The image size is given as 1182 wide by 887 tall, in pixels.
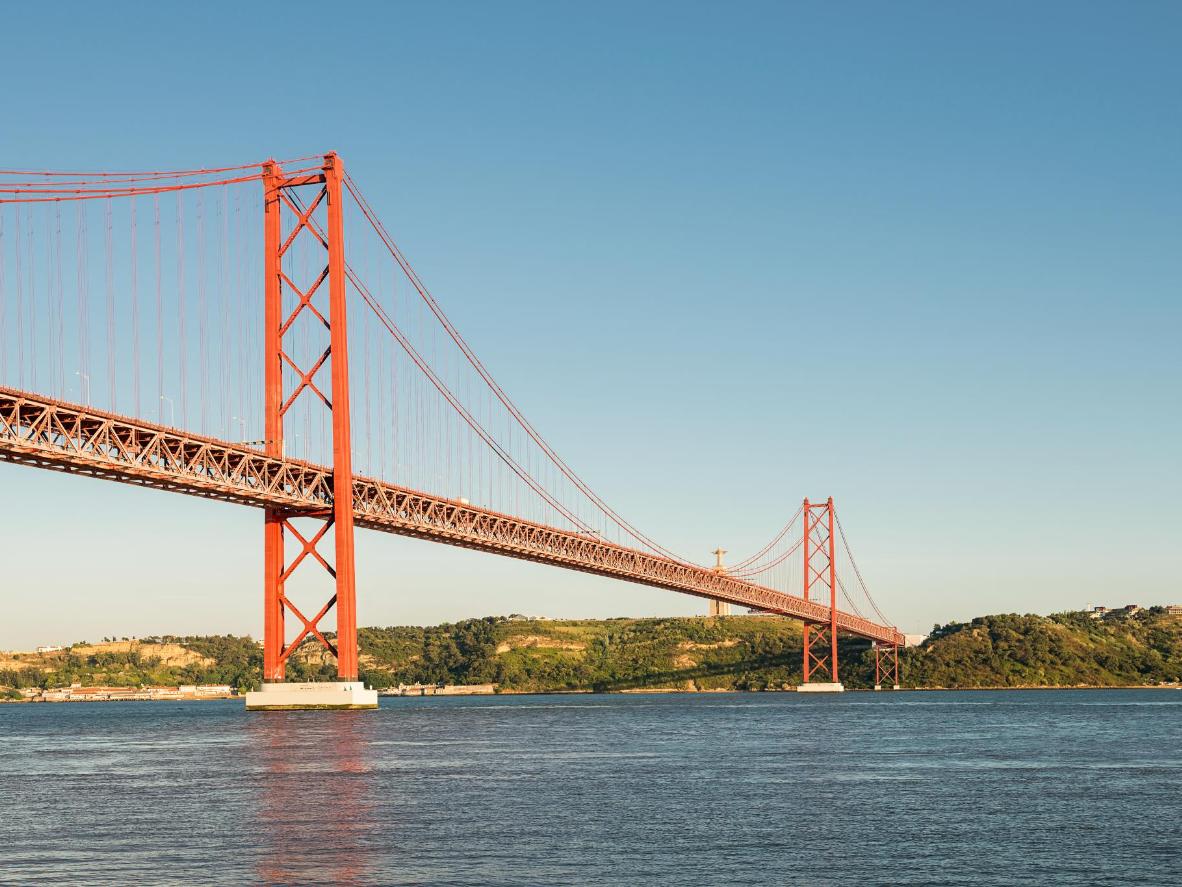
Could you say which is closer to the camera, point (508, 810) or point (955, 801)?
point (508, 810)

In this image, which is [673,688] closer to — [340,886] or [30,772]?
[30,772]

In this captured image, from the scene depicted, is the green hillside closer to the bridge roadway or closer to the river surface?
the bridge roadway

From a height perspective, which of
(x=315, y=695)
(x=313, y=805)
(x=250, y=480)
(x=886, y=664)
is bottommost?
(x=886, y=664)

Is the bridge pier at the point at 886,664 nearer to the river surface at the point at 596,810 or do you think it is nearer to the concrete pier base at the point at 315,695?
the concrete pier base at the point at 315,695

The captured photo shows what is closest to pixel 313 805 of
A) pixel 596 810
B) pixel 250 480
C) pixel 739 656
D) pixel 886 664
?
pixel 596 810

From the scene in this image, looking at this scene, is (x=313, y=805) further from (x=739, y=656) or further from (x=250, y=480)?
(x=739, y=656)

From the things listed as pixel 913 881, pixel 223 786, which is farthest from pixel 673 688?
pixel 913 881

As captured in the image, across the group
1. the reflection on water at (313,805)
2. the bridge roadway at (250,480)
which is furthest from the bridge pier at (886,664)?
the reflection on water at (313,805)

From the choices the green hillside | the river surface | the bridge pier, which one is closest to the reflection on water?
the river surface
